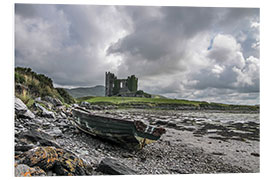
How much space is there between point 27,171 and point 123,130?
1.82m

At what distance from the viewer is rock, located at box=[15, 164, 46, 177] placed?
202 cm

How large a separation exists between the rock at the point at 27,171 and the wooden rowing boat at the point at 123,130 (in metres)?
1.65

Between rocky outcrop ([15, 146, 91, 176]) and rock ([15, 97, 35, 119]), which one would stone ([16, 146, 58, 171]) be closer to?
rocky outcrop ([15, 146, 91, 176])

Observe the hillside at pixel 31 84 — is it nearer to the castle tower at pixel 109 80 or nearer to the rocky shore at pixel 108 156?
the rocky shore at pixel 108 156

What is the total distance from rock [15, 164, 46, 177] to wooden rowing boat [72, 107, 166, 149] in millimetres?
1646

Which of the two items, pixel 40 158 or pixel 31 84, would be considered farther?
pixel 31 84

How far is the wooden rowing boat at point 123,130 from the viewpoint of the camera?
3.23 m

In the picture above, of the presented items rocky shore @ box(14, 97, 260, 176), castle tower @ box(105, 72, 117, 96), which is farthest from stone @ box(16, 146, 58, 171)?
castle tower @ box(105, 72, 117, 96)

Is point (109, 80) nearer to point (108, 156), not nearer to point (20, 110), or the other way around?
point (20, 110)

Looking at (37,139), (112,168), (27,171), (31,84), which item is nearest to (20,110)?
(37,139)

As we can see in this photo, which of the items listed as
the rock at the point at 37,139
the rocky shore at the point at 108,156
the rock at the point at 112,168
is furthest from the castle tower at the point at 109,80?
the rock at the point at 112,168

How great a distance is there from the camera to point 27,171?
2.03 meters
